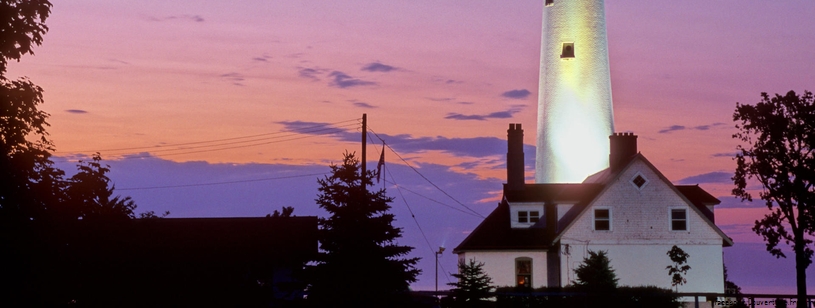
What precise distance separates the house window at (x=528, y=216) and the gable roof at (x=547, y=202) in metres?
0.30

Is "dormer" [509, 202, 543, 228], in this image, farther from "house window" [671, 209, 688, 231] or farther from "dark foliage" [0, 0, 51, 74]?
"dark foliage" [0, 0, 51, 74]

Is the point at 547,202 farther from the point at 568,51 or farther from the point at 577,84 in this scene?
the point at 568,51

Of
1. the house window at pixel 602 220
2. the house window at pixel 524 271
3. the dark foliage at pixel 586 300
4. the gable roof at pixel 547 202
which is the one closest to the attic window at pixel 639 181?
the gable roof at pixel 547 202

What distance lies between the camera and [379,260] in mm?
37469

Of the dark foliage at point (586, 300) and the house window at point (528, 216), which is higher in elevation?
the house window at point (528, 216)

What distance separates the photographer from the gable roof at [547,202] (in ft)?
176

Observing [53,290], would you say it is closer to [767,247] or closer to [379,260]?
[379,260]

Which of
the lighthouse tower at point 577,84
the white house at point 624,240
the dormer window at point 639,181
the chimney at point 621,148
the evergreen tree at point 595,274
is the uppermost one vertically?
the lighthouse tower at point 577,84

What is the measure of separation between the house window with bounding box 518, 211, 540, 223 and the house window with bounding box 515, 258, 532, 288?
2906mm

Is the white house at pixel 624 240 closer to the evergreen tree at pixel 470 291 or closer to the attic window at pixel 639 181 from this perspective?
the attic window at pixel 639 181

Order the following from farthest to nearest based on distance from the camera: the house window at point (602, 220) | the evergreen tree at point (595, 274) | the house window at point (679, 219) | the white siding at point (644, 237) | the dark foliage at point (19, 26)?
the house window at point (602, 220), the house window at point (679, 219), the white siding at point (644, 237), the evergreen tree at point (595, 274), the dark foliage at point (19, 26)

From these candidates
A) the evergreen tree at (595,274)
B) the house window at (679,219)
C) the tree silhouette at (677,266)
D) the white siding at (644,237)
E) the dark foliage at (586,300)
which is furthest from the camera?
Answer: the house window at (679,219)

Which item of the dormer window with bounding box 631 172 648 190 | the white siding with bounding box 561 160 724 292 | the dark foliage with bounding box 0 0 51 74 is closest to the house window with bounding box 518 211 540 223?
the white siding with bounding box 561 160 724 292

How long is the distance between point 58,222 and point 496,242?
2593cm
